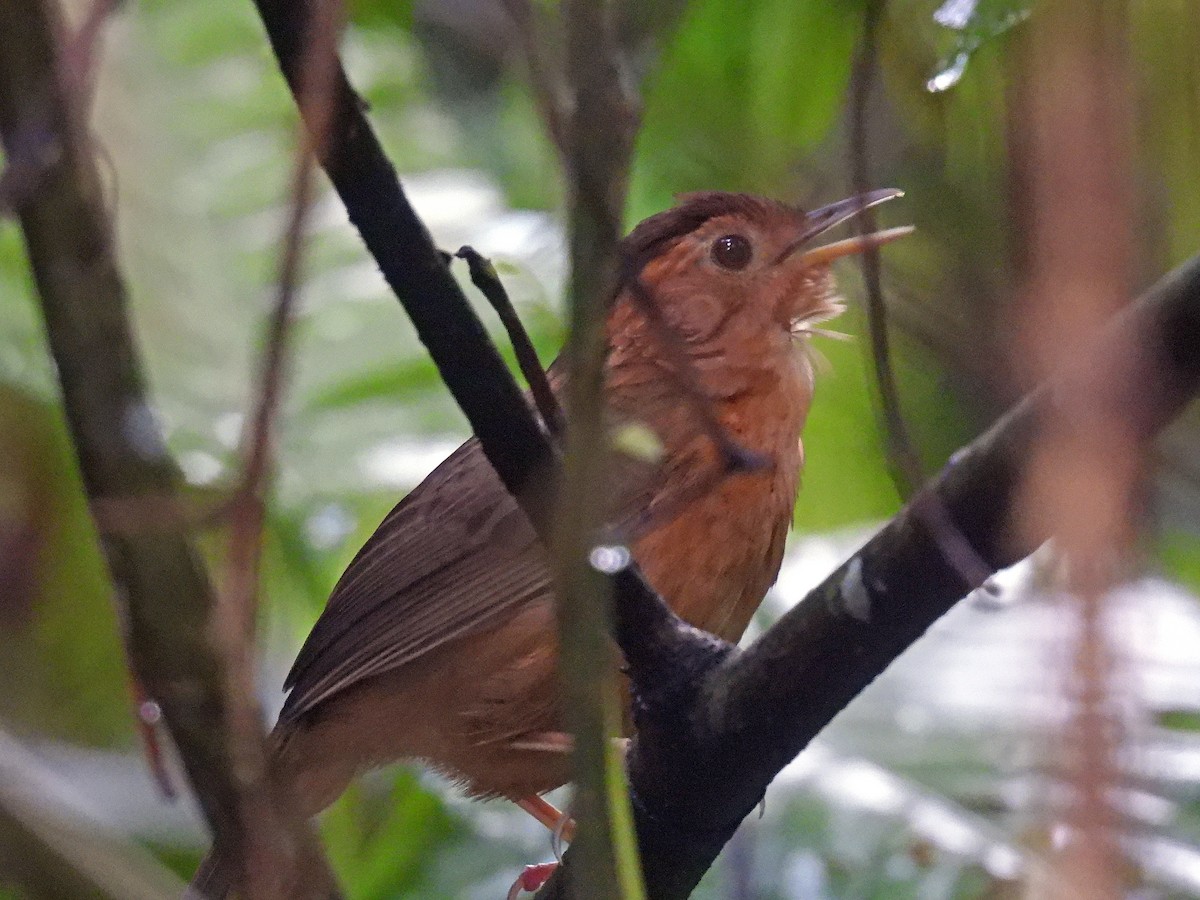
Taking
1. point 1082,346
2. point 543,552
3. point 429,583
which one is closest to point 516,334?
point 1082,346

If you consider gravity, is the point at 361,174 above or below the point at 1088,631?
above

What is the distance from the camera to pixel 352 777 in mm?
3178

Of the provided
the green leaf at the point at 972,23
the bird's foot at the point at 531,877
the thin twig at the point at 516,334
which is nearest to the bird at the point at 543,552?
the bird's foot at the point at 531,877

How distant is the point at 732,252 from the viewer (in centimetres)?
338

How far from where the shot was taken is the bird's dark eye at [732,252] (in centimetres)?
337

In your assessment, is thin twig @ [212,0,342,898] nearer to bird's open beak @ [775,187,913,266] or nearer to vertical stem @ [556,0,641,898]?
vertical stem @ [556,0,641,898]

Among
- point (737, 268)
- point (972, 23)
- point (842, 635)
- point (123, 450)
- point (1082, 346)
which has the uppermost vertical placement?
point (737, 268)

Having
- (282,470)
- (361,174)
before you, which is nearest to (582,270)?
(361,174)

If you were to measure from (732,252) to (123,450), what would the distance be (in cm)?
174

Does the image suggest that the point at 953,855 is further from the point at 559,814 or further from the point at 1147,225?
the point at 1147,225

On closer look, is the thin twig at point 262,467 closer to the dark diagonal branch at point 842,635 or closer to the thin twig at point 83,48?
the thin twig at point 83,48

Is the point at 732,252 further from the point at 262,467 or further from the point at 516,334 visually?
the point at 262,467

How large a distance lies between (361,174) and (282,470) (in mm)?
1966

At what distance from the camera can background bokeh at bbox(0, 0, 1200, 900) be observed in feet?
8.33
